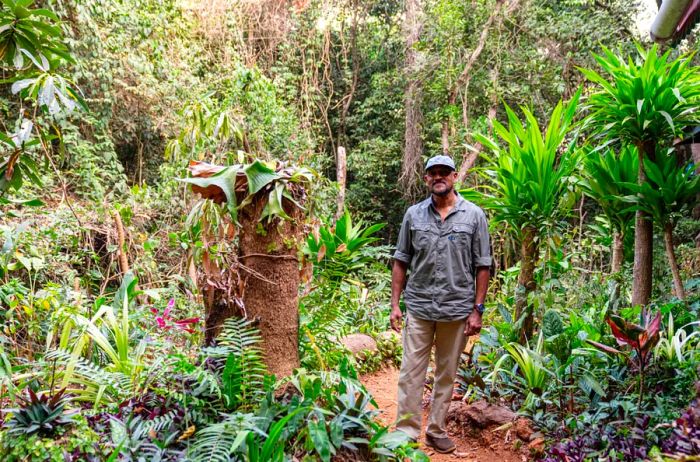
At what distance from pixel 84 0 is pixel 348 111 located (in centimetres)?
611

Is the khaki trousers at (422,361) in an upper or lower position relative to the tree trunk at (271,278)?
lower

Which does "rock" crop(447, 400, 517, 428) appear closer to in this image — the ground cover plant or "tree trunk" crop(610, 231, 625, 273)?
the ground cover plant

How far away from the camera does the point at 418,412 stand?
9.42 ft

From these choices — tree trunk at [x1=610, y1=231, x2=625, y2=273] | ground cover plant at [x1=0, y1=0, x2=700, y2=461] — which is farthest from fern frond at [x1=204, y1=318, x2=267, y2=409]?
tree trunk at [x1=610, y1=231, x2=625, y2=273]

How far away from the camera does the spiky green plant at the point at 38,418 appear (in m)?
1.88

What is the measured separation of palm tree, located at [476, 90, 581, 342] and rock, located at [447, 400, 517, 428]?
24.4 inches

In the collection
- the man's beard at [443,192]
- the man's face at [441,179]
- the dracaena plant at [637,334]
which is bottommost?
the dracaena plant at [637,334]

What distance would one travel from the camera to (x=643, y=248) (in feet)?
11.2

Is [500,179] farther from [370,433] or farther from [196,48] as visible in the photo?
[196,48]

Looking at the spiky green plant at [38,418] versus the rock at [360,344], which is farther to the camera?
the rock at [360,344]

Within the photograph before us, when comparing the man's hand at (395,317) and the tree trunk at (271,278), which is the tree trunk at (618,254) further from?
the tree trunk at (271,278)

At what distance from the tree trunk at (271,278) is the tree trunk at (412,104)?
7.20 meters

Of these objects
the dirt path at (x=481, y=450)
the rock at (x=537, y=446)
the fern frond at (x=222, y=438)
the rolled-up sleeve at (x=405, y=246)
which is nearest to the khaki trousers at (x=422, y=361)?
the dirt path at (x=481, y=450)

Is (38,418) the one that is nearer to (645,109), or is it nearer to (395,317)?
(395,317)
